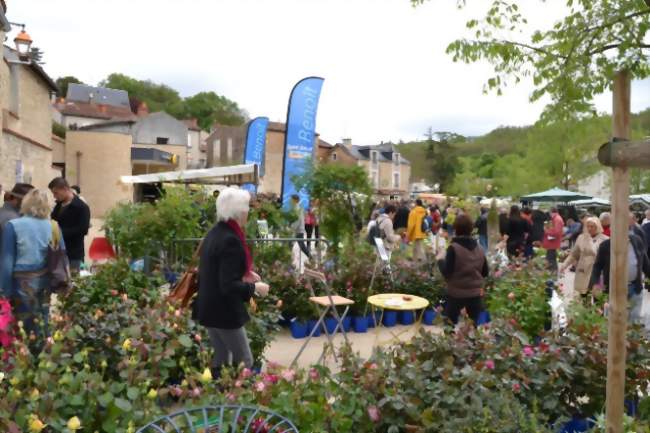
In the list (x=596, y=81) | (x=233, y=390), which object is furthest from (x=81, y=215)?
(x=596, y=81)

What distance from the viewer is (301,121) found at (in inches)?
Result: 633

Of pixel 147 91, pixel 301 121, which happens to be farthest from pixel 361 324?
pixel 147 91

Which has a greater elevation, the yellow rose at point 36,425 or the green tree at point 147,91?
the green tree at point 147,91

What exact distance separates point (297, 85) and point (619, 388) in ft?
46.1

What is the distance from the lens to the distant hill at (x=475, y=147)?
7969 cm

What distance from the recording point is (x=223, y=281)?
387 cm

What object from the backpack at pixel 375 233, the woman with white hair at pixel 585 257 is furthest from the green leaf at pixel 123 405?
the backpack at pixel 375 233

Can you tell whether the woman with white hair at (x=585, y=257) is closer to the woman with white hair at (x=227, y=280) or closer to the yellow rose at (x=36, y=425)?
the woman with white hair at (x=227, y=280)

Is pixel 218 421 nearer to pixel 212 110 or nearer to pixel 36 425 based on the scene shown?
pixel 36 425

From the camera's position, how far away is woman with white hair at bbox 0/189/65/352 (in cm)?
477

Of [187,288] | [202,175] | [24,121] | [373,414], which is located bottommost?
[373,414]

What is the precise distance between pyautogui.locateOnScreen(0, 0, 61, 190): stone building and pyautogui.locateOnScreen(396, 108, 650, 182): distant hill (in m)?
57.6

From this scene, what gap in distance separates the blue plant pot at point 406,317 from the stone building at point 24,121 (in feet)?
41.9

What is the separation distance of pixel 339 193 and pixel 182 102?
262 ft
